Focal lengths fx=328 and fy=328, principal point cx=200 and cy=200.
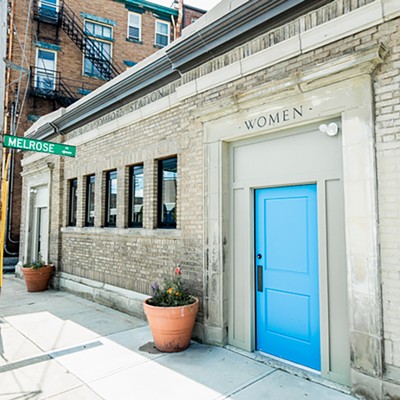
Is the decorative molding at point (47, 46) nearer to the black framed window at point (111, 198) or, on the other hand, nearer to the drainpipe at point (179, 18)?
the drainpipe at point (179, 18)

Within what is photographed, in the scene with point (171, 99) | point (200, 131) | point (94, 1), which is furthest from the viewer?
point (94, 1)

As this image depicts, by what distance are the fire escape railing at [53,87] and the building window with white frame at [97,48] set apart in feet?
4.87

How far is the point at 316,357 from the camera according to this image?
14.2 ft

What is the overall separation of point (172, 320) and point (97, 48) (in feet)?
57.4

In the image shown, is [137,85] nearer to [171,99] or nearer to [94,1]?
[171,99]

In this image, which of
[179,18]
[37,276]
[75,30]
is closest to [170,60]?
[37,276]

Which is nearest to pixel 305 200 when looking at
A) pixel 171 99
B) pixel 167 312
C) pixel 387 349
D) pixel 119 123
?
pixel 387 349

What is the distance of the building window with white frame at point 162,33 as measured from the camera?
20.9 meters

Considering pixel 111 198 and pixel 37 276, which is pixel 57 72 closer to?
pixel 37 276

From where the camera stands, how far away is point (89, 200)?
960 cm

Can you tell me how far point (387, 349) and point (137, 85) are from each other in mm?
6751

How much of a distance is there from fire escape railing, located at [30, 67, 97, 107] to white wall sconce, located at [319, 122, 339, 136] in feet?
52.3

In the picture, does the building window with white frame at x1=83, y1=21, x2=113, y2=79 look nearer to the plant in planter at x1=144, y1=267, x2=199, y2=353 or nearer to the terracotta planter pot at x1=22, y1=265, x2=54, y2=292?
the terracotta planter pot at x1=22, y1=265, x2=54, y2=292

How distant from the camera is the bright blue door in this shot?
14.6 ft
